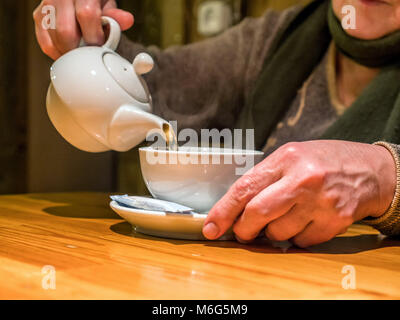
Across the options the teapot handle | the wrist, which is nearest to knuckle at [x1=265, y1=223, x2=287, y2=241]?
the wrist

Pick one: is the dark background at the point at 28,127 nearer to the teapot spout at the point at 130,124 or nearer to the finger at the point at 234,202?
the teapot spout at the point at 130,124

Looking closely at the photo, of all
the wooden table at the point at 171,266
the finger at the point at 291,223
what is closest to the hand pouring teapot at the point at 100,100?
the wooden table at the point at 171,266

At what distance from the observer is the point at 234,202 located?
0.54m

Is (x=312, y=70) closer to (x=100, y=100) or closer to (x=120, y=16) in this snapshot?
(x=120, y=16)

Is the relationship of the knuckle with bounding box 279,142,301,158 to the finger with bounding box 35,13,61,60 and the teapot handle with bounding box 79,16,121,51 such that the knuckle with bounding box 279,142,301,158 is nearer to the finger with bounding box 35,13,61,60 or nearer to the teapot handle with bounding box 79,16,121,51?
the teapot handle with bounding box 79,16,121,51

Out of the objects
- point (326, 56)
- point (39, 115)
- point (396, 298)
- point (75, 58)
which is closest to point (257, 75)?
point (326, 56)

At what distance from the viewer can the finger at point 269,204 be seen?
0.53m

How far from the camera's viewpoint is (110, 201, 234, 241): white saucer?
0.57 m

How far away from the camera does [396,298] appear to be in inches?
15.4

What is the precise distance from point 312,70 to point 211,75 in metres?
0.32

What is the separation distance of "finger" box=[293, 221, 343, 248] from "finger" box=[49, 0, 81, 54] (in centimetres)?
52

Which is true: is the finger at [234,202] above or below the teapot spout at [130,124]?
below
